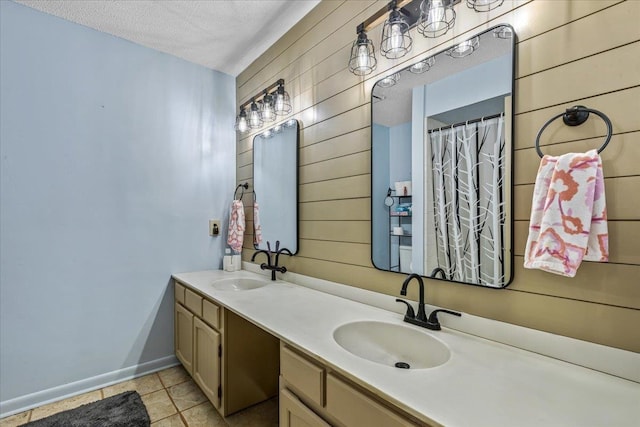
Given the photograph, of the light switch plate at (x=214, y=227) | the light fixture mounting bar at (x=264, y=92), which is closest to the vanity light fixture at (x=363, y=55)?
the light fixture mounting bar at (x=264, y=92)

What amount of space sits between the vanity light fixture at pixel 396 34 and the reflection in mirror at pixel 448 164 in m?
0.11

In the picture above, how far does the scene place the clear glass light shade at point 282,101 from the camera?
2.12 metres

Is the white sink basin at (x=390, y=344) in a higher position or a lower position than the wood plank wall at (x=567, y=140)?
lower

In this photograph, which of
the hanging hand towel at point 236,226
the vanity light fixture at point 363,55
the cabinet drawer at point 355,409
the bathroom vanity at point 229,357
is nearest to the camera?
the cabinet drawer at point 355,409

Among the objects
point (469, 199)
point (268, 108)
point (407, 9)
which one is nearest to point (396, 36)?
point (407, 9)

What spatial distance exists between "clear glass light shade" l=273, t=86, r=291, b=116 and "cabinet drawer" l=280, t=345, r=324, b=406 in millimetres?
1598

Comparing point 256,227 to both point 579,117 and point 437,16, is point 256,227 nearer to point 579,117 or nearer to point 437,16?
point 437,16

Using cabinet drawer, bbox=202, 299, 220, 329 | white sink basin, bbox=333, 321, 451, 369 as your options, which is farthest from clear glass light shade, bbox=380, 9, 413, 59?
cabinet drawer, bbox=202, 299, 220, 329

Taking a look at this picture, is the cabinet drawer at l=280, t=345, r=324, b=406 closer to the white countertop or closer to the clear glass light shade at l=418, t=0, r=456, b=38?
the white countertop

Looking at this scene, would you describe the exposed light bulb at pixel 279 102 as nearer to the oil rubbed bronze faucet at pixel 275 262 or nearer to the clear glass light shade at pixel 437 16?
the oil rubbed bronze faucet at pixel 275 262

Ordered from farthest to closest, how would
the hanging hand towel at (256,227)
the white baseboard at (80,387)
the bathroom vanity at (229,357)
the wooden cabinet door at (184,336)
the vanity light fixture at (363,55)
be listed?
the hanging hand towel at (256,227) < the wooden cabinet door at (184,336) < the white baseboard at (80,387) < the bathroom vanity at (229,357) < the vanity light fixture at (363,55)

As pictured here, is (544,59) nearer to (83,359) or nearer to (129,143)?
(129,143)

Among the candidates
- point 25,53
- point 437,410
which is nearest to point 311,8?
point 25,53

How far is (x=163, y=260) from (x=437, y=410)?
7.49 ft
